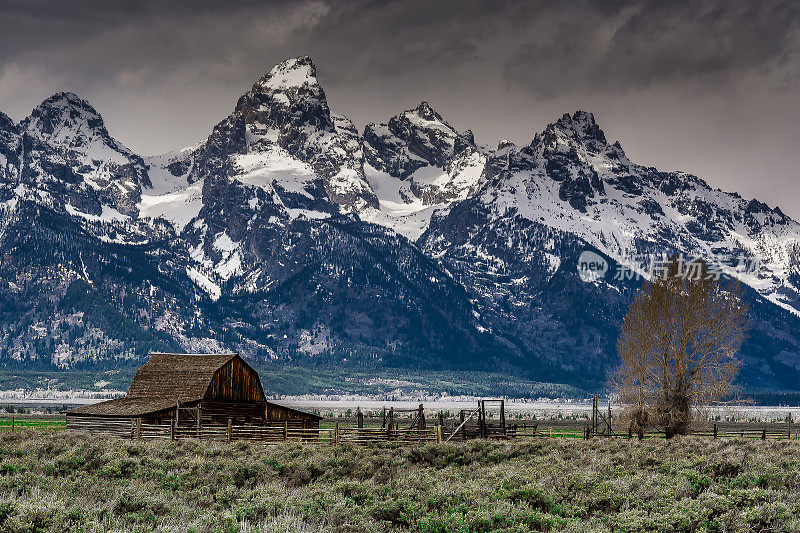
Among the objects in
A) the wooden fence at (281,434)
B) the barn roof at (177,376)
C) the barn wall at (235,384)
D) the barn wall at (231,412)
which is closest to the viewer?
the wooden fence at (281,434)

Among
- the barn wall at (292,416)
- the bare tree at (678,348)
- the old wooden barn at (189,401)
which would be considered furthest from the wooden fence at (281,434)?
the bare tree at (678,348)

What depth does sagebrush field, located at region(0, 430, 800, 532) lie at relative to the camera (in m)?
19.9

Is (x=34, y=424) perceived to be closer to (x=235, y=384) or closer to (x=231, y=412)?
(x=235, y=384)

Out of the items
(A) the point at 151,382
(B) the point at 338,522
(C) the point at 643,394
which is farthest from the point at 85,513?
(A) the point at 151,382

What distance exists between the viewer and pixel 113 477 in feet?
95.8

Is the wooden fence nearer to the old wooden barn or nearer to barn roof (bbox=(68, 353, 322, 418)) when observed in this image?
the old wooden barn

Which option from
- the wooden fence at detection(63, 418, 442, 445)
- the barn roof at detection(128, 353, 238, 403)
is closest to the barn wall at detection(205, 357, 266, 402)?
the barn roof at detection(128, 353, 238, 403)

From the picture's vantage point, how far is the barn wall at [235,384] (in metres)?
63.5

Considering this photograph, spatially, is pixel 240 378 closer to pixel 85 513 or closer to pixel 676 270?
pixel 676 270

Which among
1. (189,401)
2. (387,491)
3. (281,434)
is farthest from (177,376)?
(387,491)

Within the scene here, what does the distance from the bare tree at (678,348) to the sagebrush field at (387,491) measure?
1367cm

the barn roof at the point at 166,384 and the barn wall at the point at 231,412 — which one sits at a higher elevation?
the barn roof at the point at 166,384

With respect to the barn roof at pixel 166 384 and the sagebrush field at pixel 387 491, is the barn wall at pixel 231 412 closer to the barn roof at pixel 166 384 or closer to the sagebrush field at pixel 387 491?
the barn roof at pixel 166 384

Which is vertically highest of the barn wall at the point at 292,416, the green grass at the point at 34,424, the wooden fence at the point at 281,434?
the barn wall at the point at 292,416
